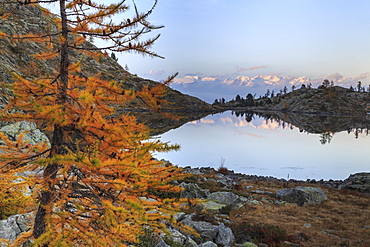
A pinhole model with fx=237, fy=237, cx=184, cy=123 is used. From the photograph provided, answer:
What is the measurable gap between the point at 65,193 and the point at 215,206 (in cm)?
1252

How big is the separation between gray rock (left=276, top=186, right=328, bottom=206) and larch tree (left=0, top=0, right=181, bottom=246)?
17019 mm

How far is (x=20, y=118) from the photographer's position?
4172mm

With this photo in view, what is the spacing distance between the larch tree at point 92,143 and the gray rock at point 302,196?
1702cm

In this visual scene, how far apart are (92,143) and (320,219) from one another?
15.4m

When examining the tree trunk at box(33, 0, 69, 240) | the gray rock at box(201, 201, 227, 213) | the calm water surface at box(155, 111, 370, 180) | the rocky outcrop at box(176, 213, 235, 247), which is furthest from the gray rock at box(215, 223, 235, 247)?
the calm water surface at box(155, 111, 370, 180)

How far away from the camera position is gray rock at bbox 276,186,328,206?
723 inches

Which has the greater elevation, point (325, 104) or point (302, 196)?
point (325, 104)

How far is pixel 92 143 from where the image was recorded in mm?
4617

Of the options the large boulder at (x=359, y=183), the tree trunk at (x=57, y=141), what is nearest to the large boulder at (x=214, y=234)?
the tree trunk at (x=57, y=141)

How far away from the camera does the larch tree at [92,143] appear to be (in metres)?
3.79

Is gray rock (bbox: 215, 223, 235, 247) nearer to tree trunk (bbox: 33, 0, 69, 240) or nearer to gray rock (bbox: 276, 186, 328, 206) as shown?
tree trunk (bbox: 33, 0, 69, 240)

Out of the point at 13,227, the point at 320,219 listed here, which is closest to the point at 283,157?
the point at 320,219

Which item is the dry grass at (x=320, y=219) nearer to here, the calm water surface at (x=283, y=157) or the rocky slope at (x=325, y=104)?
the calm water surface at (x=283, y=157)

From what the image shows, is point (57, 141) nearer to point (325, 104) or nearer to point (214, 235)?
point (214, 235)
